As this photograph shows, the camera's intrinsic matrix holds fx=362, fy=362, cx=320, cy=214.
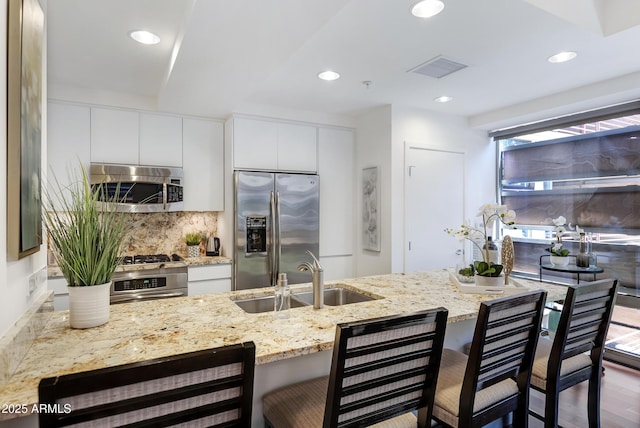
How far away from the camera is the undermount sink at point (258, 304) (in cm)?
206

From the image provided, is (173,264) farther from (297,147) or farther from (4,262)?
(4,262)

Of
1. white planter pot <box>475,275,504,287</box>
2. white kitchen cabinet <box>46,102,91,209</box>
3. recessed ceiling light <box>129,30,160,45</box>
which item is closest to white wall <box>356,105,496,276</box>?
white planter pot <box>475,275,504,287</box>

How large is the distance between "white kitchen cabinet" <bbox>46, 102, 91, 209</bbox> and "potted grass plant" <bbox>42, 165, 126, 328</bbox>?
2169 millimetres

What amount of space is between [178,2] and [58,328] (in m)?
1.74

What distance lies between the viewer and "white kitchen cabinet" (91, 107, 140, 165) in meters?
3.36

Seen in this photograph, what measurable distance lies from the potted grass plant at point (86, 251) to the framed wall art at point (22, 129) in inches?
3.3

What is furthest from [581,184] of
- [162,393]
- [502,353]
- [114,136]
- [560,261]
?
[114,136]

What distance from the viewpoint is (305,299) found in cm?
225

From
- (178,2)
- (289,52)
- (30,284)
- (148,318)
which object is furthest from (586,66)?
(30,284)

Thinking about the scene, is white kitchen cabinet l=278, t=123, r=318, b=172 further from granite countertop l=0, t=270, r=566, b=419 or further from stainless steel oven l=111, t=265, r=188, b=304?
granite countertop l=0, t=270, r=566, b=419

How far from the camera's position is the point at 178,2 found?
201cm

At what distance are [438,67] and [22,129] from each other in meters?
2.70

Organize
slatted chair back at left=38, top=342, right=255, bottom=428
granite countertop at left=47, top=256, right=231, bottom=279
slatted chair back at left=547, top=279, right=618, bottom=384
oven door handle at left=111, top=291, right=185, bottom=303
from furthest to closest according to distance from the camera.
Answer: oven door handle at left=111, top=291, right=185, bottom=303, granite countertop at left=47, top=256, right=231, bottom=279, slatted chair back at left=547, top=279, right=618, bottom=384, slatted chair back at left=38, top=342, right=255, bottom=428

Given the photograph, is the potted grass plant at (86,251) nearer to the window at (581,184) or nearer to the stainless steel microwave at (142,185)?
the stainless steel microwave at (142,185)
